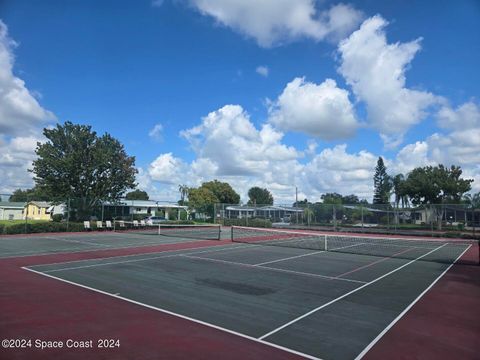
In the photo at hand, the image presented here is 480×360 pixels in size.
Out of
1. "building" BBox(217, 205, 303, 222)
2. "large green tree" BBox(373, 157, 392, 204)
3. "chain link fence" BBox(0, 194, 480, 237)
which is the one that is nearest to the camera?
Result: "chain link fence" BBox(0, 194, 480, 237)

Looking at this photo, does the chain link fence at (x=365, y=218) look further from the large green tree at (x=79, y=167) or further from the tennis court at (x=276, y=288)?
the tennis court at (x=276, y=288)

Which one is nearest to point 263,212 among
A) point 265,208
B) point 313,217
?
point 265,208

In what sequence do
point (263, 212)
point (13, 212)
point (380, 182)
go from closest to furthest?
1. point (263, 212)
2. point (13, 212)
3. point (380, 182)

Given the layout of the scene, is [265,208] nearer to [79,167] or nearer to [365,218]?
[365,218]

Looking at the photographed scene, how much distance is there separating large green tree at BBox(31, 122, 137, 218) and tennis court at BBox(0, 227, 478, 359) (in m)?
21.2

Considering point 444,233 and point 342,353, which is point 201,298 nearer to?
point 342,353

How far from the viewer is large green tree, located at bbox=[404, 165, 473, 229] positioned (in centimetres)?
5016

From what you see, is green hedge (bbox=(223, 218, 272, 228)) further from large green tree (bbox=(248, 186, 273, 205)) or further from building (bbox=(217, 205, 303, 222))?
large green tree (bbox=(248, 186, 273, 205))

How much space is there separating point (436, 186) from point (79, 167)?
43.9 m

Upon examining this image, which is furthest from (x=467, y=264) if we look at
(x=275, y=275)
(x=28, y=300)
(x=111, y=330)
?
(x=28, y=300)

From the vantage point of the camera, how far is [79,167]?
4122 centimetres

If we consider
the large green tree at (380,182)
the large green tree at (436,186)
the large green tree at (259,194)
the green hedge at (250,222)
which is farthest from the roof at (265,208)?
the large green tree at (259,194)

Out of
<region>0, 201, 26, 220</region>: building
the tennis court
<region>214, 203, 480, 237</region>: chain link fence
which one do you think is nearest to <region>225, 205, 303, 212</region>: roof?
<region>214, 203, 480, 237</region>: chain link fence

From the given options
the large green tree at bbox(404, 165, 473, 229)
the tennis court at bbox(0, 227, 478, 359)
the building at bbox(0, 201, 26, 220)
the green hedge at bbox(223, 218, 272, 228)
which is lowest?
the tennis court at bbox(0, 227, 478, 359)
